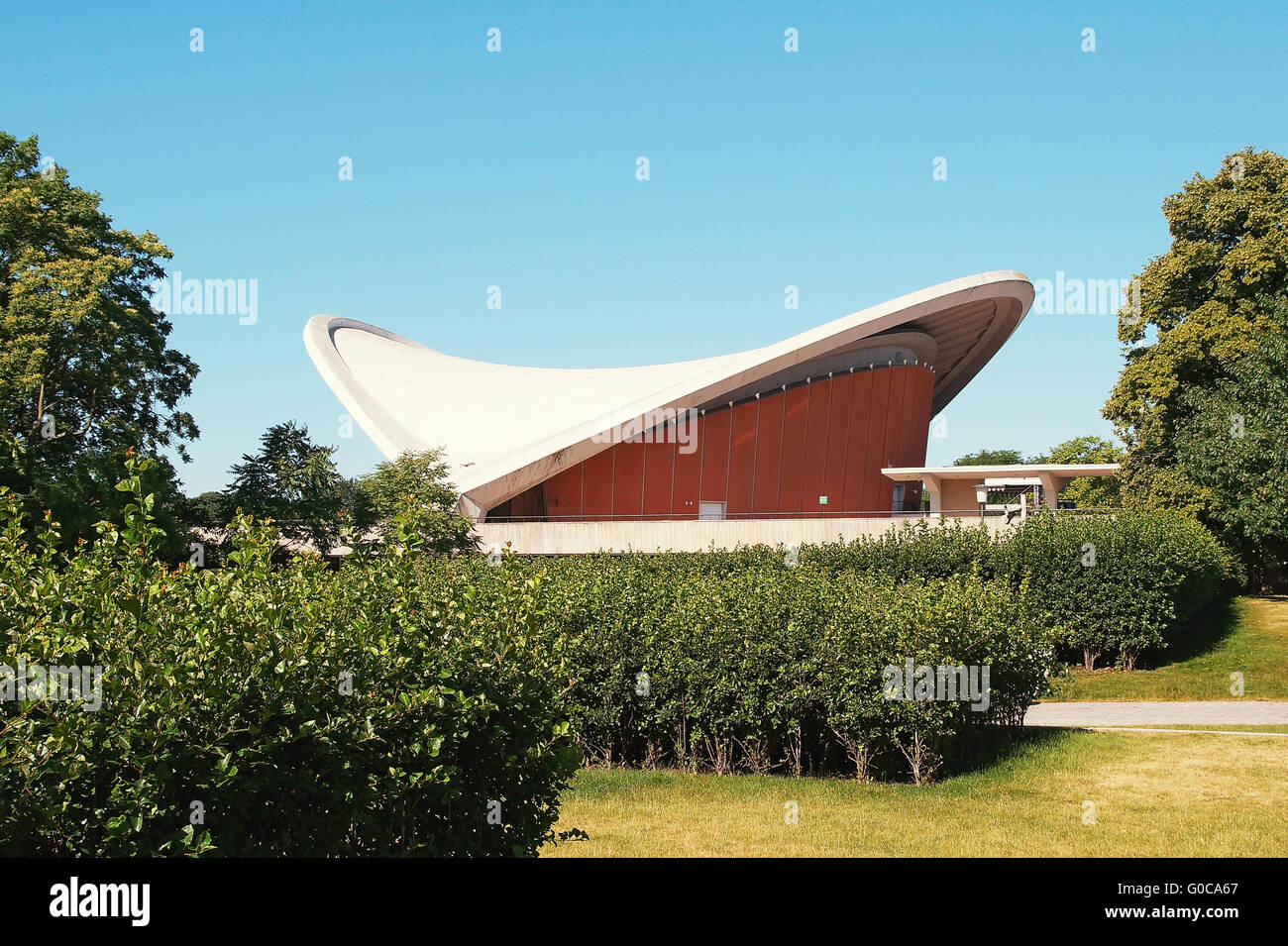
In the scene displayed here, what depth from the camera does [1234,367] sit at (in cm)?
2573

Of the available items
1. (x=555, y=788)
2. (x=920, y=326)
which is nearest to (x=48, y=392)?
(x=555, y=788)

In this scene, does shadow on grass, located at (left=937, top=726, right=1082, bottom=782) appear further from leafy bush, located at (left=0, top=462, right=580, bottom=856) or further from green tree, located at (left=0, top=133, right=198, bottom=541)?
green tree, located at (left=0, top=133, right=198, bottom=541)

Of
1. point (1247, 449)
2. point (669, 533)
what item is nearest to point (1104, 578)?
point (1247, 449)

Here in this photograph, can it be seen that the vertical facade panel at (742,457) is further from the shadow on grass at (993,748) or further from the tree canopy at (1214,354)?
the shadow on grass at (993,748)

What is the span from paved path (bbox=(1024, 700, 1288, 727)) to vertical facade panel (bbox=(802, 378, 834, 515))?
17.3 metres

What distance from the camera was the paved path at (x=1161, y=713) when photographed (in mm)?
13078

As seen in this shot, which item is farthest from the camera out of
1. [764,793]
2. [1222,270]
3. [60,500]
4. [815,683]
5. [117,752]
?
[1222,270]

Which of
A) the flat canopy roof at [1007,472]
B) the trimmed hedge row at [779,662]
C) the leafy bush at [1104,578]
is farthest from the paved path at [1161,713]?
the flat canopy roof at [1007,472]

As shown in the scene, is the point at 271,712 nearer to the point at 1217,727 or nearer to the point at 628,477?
the point at 1217,727

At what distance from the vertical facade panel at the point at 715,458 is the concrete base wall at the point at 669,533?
5.51 metres

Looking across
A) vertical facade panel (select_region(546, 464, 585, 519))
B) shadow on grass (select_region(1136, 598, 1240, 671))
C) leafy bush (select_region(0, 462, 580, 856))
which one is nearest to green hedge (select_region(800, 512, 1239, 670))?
shadow on grass (select_region(1136, 598, 1240, 671))

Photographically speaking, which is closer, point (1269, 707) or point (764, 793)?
point (764, 793)
